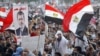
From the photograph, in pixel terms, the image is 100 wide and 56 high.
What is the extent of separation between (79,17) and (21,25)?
2366 millimetres

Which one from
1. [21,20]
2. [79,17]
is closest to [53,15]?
[21,20]

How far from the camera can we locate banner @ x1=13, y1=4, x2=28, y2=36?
506 inches

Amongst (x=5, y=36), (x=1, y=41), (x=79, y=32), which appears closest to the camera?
(x=79, y=32)

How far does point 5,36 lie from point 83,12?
3.94 meters

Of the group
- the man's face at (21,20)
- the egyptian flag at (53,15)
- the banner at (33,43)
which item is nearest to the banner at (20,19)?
the man's face at (21,20)

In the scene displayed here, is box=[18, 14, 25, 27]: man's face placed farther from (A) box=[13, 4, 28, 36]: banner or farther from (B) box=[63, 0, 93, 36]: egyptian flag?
(B) box=[63, 0, 93, 36]: egyptian flag

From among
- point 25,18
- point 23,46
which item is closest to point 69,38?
point 25,18

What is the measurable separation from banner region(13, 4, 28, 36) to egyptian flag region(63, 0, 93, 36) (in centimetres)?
184

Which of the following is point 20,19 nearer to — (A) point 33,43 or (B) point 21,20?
(B) point 21,20

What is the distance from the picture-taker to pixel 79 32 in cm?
1095

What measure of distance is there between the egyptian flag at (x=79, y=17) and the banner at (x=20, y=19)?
184cm

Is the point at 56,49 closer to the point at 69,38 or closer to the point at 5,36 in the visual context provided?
the point at 69,38

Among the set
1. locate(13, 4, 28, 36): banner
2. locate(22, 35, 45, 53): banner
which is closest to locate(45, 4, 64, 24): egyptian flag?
locate(13, 4, 28, 36): banner

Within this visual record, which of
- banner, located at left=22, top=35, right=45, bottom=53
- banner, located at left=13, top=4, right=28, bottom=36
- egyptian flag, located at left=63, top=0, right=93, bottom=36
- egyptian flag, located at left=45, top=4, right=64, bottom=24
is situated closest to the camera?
egyptian flag, located at left=63, top=0, right=93, bottom=36
